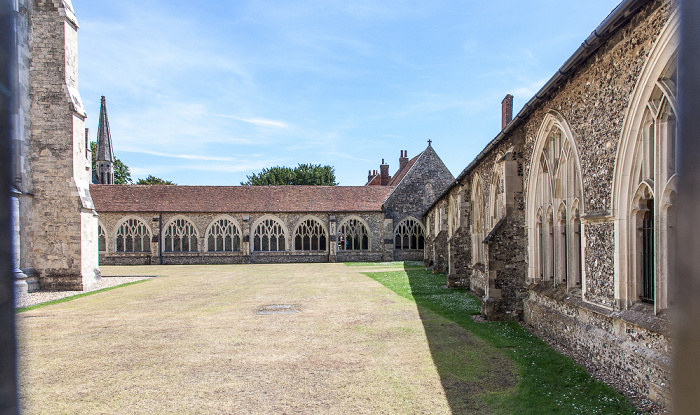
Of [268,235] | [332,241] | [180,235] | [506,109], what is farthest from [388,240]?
→ [506,109]

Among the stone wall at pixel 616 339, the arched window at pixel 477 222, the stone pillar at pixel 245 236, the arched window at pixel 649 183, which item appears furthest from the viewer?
the stone pillar at pixel 245 236

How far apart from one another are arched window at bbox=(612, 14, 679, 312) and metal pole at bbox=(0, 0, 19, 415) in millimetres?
5054

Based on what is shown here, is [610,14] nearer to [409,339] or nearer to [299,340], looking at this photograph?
[409,339]

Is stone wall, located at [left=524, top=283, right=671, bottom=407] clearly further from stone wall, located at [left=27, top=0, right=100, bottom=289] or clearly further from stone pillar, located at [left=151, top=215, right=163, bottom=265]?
stone pillar, located at [left=151, top=215, right=163, bottom=265]

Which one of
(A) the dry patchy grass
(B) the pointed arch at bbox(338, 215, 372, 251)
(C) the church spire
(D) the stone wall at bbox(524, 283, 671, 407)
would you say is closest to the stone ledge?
(D) the stone wall at bbox(524, 283, 671, 407)

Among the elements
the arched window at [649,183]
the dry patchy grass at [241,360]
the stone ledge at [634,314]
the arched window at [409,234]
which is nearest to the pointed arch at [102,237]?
the arched window at [409,234]

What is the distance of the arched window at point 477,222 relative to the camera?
574 inches

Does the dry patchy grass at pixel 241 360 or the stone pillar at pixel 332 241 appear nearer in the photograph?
the dry patchy grass at pixel 241 360

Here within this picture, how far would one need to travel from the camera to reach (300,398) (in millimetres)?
5121

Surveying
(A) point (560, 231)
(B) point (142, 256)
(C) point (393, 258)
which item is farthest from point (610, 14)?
(B) point (142, 256)

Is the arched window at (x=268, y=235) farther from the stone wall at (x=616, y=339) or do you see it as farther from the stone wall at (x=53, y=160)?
the stone wall at (x=616, y=339)

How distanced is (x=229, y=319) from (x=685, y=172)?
33.4ft

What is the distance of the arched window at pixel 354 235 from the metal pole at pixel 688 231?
3355 cm

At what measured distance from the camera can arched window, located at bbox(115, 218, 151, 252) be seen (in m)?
32.3
